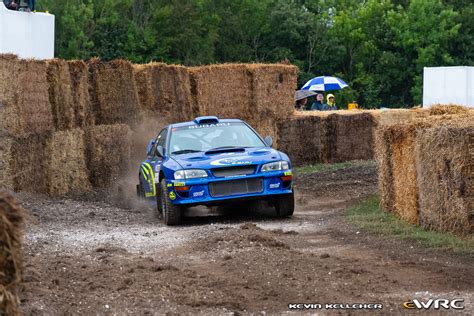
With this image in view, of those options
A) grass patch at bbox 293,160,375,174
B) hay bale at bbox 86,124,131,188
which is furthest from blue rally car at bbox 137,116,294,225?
grass patch at bbox 293,160,375,174

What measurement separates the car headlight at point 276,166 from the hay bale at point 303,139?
11574 mm

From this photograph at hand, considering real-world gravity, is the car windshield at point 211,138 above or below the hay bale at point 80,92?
below

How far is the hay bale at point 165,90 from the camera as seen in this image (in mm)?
24703

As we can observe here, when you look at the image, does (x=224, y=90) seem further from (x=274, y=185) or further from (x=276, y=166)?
(x=274, y=185)

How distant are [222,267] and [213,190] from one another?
4716mm

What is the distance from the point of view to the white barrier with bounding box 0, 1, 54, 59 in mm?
32656

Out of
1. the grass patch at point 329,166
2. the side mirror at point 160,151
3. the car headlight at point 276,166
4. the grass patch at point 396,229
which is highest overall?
the side mirror at point 160,151

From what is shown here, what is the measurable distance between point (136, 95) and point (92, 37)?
49365 millimetres

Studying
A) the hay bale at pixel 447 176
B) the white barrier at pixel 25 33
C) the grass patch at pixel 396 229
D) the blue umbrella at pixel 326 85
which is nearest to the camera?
the grass patch at pixel 396 229

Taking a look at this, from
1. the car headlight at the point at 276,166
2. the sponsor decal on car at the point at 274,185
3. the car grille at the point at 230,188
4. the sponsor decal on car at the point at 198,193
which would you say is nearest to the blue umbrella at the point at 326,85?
the car headlight at the point at 276,166

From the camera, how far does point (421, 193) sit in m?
14.9

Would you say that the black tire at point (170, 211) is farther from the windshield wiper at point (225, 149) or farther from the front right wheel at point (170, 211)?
the windshield wiper at point (225, 149)

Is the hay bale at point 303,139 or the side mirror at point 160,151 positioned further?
the hay bale at point 303,139

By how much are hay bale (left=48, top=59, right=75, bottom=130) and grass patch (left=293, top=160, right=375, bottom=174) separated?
7.17 metres
